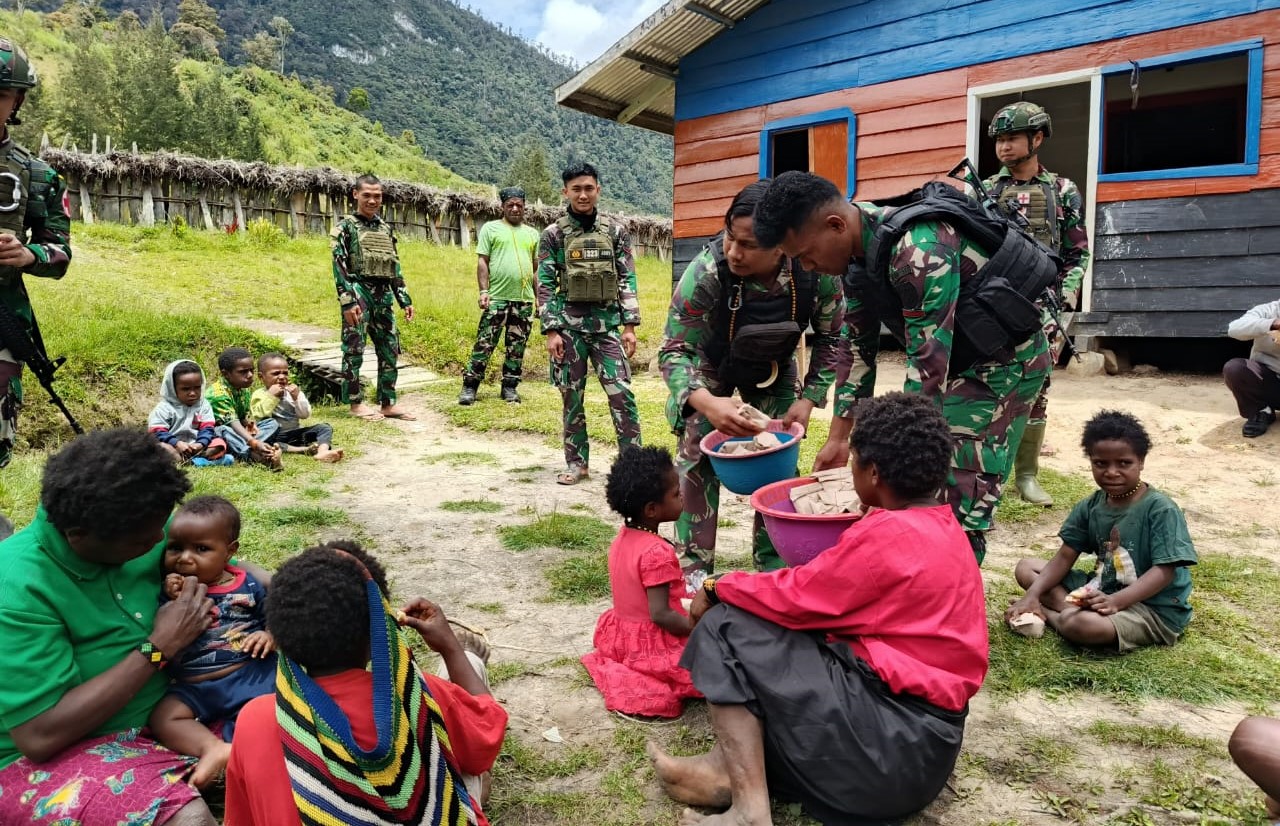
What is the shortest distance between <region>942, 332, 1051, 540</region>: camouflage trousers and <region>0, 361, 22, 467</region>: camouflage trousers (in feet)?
12.5

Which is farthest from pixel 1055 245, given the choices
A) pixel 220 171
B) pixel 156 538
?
pixel 220 171

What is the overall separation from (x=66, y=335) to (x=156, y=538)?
7.28 metres

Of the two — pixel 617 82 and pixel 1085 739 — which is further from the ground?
pixel 617 82

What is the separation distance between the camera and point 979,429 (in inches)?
113

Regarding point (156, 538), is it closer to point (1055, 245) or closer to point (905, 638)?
point (905, 638)

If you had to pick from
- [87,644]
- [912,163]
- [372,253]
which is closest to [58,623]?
[87,644]

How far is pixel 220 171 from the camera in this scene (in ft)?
66.7

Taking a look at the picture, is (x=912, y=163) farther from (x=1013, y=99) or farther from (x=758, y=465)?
(x=758, y=465)

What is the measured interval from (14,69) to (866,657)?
12.4 feet

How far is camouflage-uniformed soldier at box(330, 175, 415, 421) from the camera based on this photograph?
26.2ft

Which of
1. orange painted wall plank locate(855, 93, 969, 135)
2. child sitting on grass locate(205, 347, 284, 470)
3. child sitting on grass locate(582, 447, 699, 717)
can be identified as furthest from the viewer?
orange painted wall plank locate(855, 93, 969, 135)

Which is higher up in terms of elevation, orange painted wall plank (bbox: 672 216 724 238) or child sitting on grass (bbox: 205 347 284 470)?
orange painted wall plank (bbox: 672 216 724 238)

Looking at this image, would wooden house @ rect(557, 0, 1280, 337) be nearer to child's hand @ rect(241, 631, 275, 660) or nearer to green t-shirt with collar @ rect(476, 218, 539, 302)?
green t-shirt with collar @ rect(476, 218, 539, 302)

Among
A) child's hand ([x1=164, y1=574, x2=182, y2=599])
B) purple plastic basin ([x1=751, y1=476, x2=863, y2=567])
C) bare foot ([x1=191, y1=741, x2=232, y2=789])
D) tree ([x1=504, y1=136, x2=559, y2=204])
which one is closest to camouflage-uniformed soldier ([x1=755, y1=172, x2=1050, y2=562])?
purple plastic basin ([x1=751, y1=476, x2=863, y2=567])
